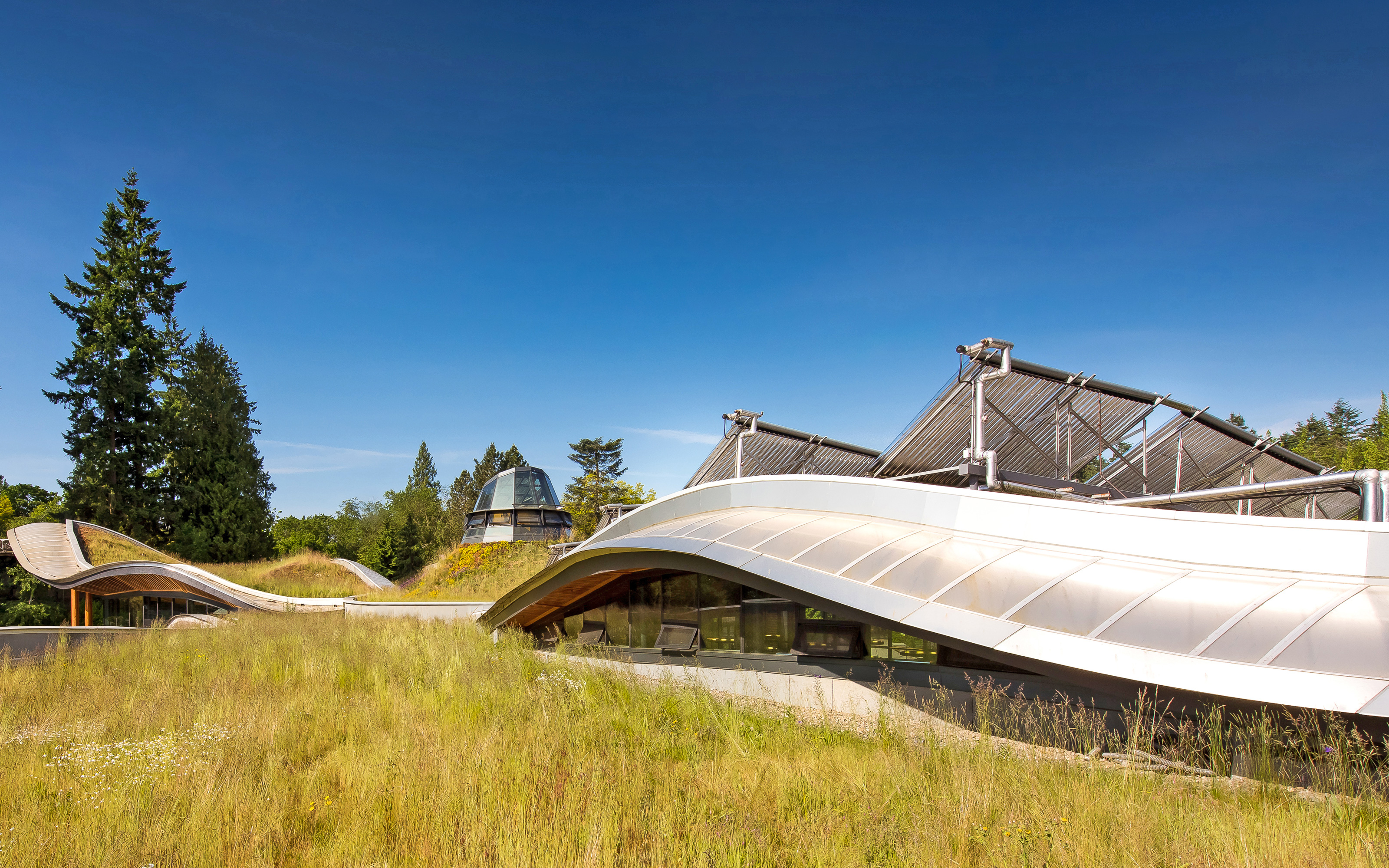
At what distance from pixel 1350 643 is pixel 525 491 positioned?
30.2 meters

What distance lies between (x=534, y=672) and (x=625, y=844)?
269 inches

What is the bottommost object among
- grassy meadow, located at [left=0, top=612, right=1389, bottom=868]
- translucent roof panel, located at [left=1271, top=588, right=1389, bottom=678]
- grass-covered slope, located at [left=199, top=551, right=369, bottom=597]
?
grass-covered slope, located at [left=199, top=551, right=369, bottom=597]

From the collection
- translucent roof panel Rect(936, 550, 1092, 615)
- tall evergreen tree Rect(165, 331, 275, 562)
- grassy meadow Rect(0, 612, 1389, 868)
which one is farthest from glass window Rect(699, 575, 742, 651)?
tall evergreen tree Rect(165, 331, 275, 562)

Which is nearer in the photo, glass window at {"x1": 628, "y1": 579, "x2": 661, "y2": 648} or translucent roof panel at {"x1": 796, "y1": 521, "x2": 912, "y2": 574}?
translucent roof panel at {"x1": 796, "y1": 521, "x2": 912, "y2": 574}

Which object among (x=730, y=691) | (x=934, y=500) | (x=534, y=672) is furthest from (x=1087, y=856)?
(x=534, y=672)

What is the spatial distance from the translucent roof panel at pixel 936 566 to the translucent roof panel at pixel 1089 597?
0.95 metres

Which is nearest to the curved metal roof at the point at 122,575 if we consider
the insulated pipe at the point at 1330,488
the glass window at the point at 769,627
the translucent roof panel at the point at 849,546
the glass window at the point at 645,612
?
the glass window at the point at 645,612

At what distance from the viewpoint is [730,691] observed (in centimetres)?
1109

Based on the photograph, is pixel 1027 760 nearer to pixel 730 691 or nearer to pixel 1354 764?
pixel 1354 764

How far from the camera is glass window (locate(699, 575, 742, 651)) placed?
11.5 metres

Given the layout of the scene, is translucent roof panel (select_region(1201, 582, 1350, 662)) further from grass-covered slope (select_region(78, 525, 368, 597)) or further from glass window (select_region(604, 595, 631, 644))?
grass-covered slope (select_region(78, 525, 368, 597))

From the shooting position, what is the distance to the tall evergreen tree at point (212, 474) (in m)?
47.2

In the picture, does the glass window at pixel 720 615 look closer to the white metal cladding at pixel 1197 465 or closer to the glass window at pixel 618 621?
the glass window at pixel 618 621

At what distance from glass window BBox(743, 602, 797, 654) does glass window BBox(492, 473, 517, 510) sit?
900 inches
